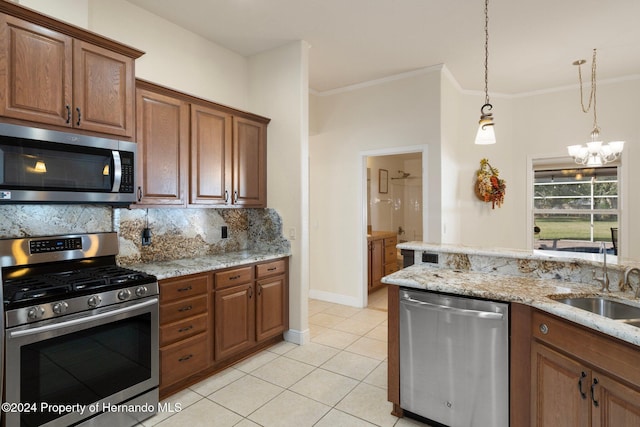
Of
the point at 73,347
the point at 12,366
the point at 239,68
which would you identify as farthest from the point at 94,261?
the point at 239,68

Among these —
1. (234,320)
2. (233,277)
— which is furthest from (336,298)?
(233,277)

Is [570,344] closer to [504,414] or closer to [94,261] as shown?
[504,414]

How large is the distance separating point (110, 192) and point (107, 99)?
62cm

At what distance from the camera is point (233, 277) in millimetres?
2875

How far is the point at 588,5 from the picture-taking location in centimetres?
280

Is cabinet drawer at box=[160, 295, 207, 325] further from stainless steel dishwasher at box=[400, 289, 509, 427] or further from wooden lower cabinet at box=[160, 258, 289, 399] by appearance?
stainless steel dishwasher at box=[400, 289, 509, 427]

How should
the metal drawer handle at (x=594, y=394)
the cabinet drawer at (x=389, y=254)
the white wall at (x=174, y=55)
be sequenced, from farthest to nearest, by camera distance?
the cabinet drawer at (x=389, y=254), the white wall at (x=174, y=55), the metal drawer handle at (x=594, y=394)

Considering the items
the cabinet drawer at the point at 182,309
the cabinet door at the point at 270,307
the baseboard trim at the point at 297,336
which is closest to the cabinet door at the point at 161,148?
the cabinet drawer at the point at 182,309

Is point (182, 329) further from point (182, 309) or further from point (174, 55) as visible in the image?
point (174, 55)

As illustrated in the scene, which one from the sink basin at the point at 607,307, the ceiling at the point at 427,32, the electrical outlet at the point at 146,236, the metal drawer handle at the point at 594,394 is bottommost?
the metal drawer handle at the point at 594,394

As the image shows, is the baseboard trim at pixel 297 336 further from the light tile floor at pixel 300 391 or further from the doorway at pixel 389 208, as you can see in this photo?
the doorway at pixel 389 208

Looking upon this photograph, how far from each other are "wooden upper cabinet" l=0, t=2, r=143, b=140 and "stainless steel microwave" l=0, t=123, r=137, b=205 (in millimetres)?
95

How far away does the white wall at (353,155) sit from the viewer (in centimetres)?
407

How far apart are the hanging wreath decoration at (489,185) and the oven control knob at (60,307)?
4759 mm
